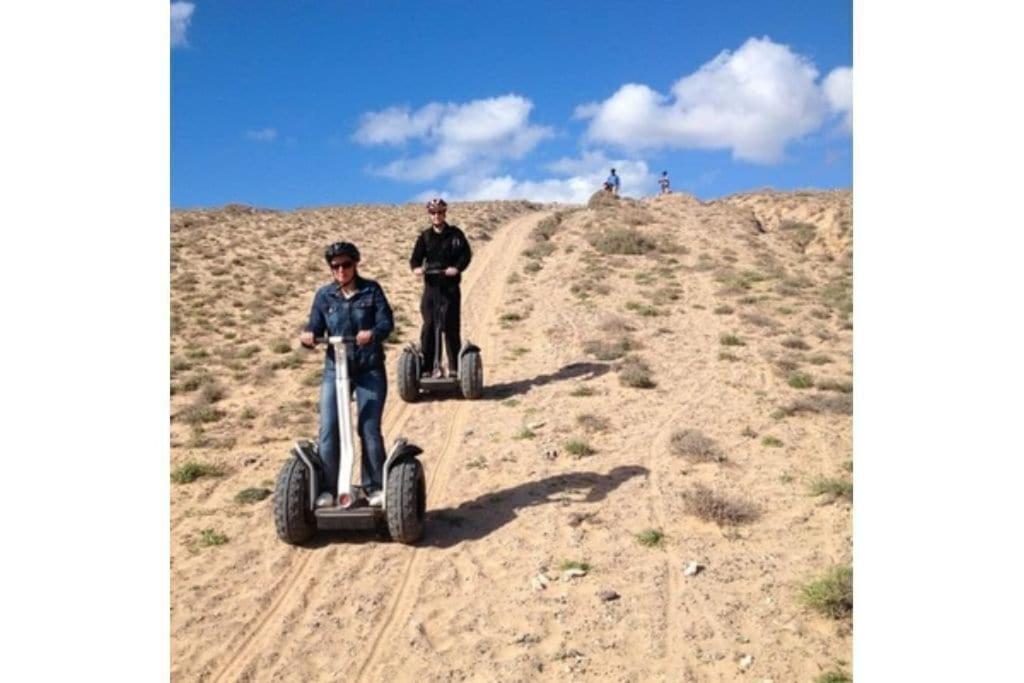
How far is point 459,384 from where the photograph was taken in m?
10.3

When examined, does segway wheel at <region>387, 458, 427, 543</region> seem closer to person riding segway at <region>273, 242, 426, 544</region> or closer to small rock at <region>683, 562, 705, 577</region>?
person riding segway at <region>273, 242, 426, 544</region>

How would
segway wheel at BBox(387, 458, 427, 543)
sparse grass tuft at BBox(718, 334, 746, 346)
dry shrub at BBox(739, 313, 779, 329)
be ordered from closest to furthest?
1. segway wheel at BBox(387, 458, 427, 543)
2. sparse grass tuft at BBox(718, 334, 746, 346)
3. dry shrub at BBox(739, 313, 779, 329)

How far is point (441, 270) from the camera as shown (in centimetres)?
959

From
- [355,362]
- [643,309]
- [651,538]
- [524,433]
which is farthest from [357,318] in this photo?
[643,309]

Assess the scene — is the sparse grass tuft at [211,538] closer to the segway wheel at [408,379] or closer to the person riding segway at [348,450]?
the person riding segway at [348,450]

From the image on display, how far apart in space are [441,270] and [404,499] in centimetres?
447

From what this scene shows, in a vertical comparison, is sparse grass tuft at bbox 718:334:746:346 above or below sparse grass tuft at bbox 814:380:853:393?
above

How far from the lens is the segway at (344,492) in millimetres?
5727

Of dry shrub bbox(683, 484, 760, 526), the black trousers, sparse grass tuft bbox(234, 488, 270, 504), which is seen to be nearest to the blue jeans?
sparse grass tuft bbox(234, 488, 270, 504)

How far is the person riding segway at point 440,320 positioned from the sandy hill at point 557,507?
1.23 feet

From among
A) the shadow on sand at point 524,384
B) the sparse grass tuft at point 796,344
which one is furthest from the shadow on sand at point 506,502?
the sparse grass tuft at point 796,344

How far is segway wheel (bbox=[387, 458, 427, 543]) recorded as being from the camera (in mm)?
5715
